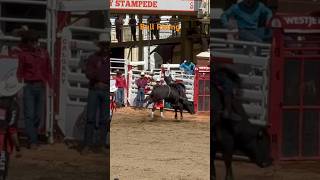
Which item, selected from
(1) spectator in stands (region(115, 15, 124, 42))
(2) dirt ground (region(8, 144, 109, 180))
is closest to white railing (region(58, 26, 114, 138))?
(2) dirt ground (region(8, 144, 109, 180))

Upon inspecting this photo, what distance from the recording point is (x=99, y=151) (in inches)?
134

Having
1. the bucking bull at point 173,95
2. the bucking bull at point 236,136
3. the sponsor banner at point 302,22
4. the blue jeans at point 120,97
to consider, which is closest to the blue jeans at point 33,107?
the bucking bull at point 236,136

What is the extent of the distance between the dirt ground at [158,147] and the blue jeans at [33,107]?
2994 millimetres

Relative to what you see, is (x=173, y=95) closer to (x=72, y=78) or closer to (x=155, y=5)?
(x=155, y=5)

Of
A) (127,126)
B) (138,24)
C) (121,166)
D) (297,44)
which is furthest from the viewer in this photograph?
(138,24)

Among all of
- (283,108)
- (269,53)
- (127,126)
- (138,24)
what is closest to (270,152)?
(283,108)

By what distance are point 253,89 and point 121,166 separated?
447 cm

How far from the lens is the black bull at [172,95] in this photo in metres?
15.4

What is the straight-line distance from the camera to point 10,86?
3289 millimetres

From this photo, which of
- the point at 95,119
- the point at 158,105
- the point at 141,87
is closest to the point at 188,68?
the point at 141,87

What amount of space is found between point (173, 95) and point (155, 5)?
3.80 meters

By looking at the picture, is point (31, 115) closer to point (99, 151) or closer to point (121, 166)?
point (99, 151)

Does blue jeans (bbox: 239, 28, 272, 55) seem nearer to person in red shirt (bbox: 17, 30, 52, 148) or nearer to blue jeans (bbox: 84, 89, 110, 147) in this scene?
blue jeans (bbox: 84, 89, 110, 147)

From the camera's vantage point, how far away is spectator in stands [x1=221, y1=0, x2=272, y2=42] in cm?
320
